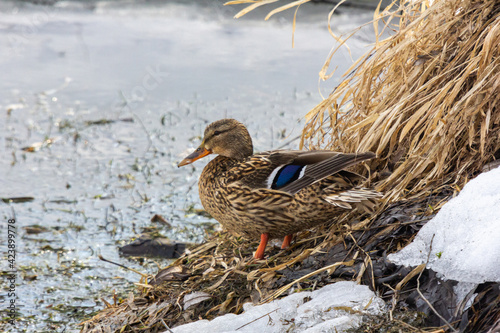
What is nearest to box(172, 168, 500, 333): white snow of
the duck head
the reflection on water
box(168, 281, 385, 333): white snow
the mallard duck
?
box(168, 281, 385, 333): white snow

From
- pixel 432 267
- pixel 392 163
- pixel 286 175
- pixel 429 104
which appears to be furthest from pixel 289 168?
pixel 432 267

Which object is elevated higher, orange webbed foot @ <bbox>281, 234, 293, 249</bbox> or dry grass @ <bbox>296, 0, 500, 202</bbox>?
dry grass @ <bbox>296, 0, 500, 202</bbox>

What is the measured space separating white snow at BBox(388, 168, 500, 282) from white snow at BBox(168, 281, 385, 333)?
222 mm

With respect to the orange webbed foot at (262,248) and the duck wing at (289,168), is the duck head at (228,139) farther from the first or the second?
the orange webbed foot at (262,248)

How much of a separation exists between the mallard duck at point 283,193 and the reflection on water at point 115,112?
3.05 feet

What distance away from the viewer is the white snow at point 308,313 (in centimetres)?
239

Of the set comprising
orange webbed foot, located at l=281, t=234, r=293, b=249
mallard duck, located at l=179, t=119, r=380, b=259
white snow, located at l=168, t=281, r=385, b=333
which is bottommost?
orange webbed foot, located at l=281, t=234, r=293, b=249

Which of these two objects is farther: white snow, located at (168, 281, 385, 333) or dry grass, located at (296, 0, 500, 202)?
dry grass, located at (296, 0, 500, 202)

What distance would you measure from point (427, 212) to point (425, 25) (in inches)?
47.1

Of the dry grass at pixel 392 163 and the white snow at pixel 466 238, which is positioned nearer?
the white snow at pixel 466 238

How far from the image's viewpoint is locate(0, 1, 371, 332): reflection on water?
427cm

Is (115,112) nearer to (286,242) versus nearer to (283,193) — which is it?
(286,242)

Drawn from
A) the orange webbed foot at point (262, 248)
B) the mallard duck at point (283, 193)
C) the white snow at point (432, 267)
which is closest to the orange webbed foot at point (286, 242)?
the mallard duck at point (283, 193)

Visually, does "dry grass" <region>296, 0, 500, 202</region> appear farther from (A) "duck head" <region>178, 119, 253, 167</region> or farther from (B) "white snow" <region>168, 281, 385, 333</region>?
(B) "white snow" <region>168, 281, 385, 333</region>
